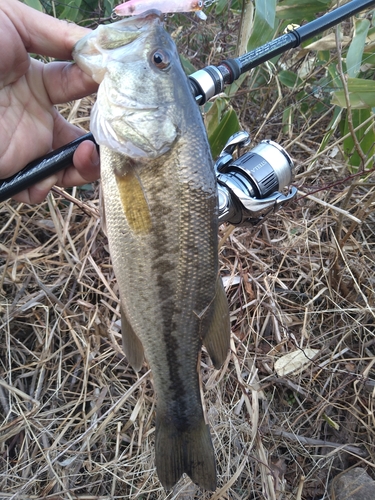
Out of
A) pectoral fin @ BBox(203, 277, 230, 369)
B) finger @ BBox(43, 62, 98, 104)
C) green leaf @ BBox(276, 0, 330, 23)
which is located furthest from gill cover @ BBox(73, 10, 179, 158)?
green leaf @ BBox(276, 0, 330, 23)

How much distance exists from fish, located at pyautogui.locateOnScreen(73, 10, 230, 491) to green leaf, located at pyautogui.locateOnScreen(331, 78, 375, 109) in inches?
45.5

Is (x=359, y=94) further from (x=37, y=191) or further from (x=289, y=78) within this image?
(x=37, y=191)

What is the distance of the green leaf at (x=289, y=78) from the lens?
3021 millimetres

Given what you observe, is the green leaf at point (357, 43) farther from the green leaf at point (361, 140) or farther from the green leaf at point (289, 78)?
the green leaf at point (289, 78)

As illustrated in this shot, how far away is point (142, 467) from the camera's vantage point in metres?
2.13

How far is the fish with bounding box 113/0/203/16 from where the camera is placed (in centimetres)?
147

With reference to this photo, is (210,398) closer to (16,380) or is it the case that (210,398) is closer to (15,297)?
(16,380)

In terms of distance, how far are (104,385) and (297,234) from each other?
1651mm

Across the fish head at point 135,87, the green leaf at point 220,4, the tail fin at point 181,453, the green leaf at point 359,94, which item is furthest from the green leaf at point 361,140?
the tail fin at point 181,453

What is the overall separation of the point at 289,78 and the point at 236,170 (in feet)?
5.59

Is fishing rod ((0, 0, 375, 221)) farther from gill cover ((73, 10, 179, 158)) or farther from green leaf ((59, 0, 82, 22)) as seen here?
green leaf ((59, 0, 82, 22))

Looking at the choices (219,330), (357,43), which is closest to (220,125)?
(357,43)

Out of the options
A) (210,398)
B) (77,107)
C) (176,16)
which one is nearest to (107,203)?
(210,398)

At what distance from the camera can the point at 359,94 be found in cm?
227
